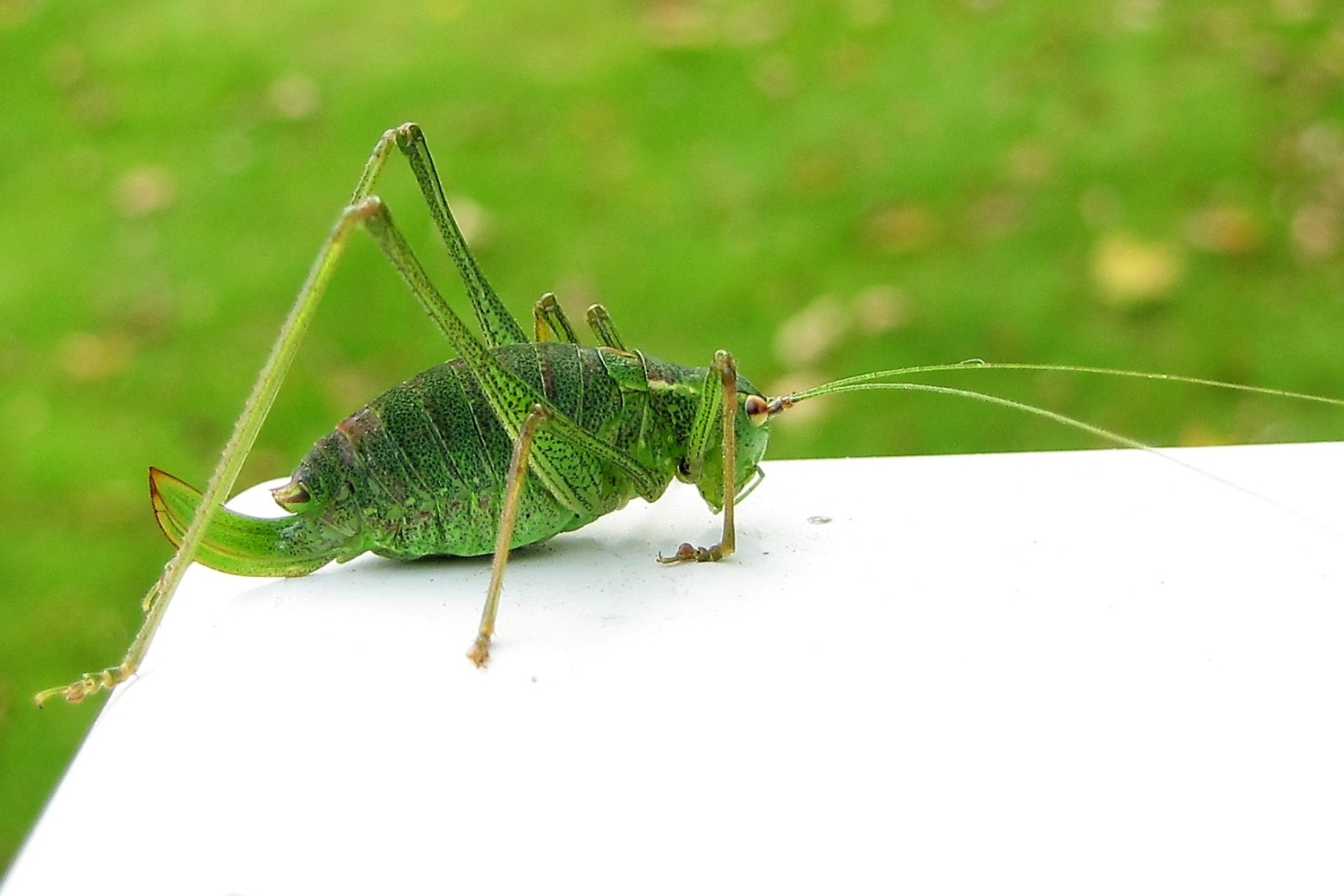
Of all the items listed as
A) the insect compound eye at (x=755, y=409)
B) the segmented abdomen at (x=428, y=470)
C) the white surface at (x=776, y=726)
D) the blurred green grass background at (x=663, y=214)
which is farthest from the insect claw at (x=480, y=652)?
the blurred green grass background at (x=663, y=214)

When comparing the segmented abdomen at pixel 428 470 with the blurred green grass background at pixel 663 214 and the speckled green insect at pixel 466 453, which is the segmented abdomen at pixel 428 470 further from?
the blurred green grass background at pixel 663 214

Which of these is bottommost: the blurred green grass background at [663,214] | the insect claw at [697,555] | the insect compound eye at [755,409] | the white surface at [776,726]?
the white surface at [776,726]

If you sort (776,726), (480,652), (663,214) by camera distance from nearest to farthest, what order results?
(776,726) < (480,652) < (663,214)

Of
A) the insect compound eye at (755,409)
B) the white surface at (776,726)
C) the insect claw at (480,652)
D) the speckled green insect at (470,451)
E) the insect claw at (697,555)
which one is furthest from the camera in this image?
the insect compound eye at (755,409)

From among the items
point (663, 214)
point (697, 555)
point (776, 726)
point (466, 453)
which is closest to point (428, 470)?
point (466, 453)

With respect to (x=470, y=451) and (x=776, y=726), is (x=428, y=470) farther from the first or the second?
(x=776, y=726)

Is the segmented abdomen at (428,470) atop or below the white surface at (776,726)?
atop

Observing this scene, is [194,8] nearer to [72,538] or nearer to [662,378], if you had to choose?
[72,538]

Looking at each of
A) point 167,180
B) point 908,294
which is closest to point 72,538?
point 167,180
